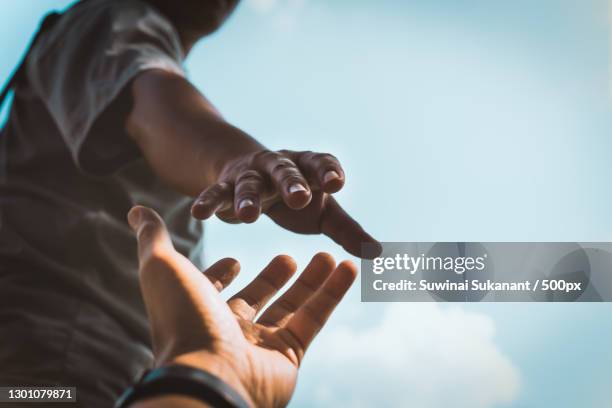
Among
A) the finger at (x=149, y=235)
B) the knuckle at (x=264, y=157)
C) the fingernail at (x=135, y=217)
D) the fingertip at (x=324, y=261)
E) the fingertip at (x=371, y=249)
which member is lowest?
the finger at (x=149, y=235)

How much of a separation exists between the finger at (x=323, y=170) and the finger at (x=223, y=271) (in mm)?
132

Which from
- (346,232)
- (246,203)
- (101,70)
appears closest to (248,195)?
(246,203)

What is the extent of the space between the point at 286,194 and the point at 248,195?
0.03 metres

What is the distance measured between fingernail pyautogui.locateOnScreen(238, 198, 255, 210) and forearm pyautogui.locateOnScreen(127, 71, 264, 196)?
0.08 m

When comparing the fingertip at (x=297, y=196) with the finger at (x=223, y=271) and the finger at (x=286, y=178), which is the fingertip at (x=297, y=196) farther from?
the finger at (x=223, y=271)

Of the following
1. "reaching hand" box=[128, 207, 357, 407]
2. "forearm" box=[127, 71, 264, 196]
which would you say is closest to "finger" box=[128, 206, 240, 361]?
"reaching hand" box=[128, 207, 357, 407]

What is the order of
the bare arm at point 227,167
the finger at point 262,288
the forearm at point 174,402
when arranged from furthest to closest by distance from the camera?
the finger at point 262,288, the bare arm at point 227,167, the forearm at point 174,402

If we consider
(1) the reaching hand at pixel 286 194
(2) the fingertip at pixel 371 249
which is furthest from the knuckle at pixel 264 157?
(2) the fingertip at pixel 371 249

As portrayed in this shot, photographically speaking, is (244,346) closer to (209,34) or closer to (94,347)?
(94,347)

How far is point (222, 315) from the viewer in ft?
1.05

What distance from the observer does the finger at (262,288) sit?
1.47 ft

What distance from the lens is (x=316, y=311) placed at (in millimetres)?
430

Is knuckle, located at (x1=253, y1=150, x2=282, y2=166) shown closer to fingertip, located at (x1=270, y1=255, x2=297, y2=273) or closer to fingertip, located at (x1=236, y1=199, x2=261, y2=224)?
fingertip, located at (x1=236, y1=199, x2=261, y2=224)

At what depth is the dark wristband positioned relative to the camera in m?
0.25
